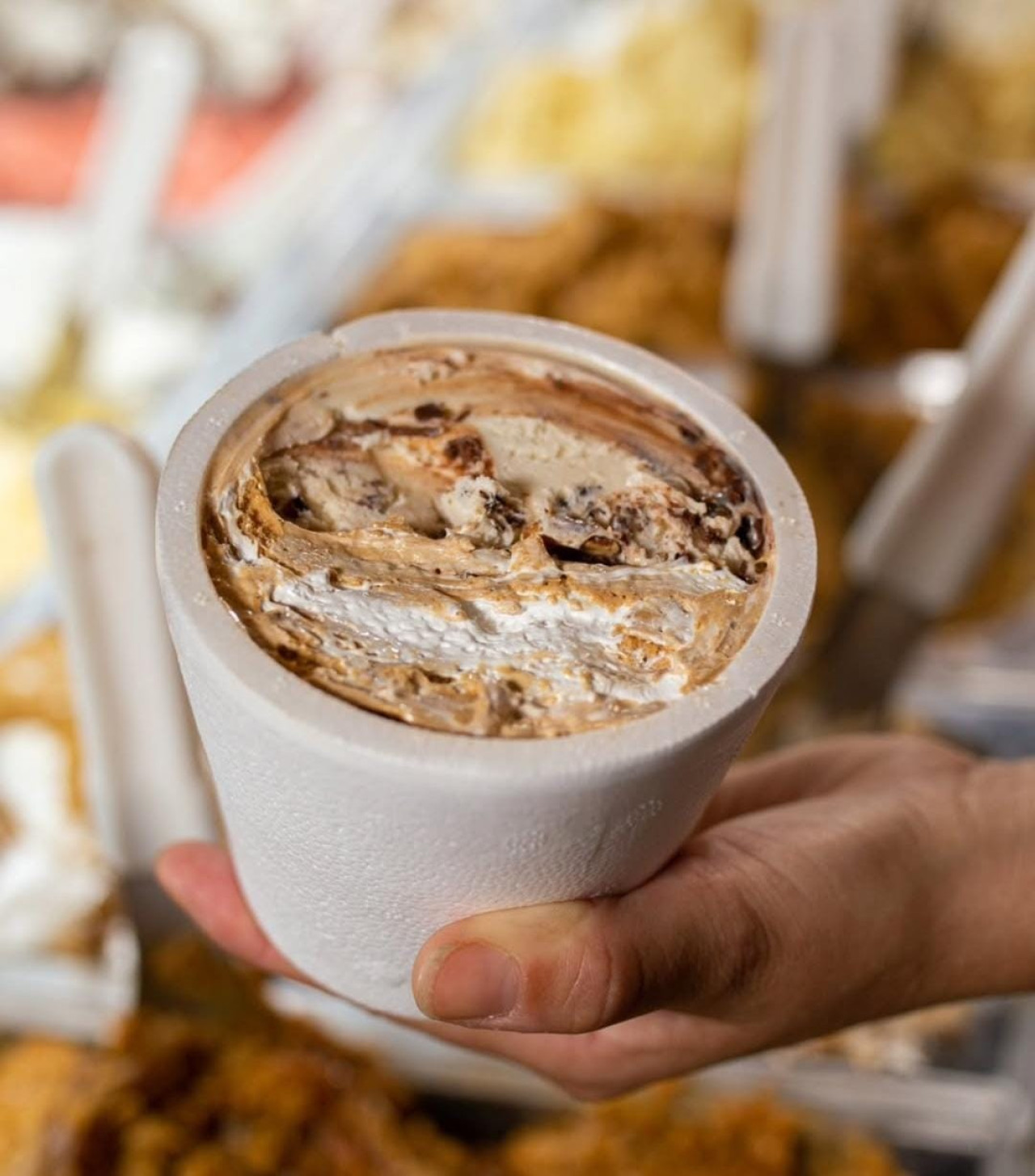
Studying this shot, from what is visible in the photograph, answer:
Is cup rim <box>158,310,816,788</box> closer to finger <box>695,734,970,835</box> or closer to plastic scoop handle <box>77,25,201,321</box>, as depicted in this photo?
finger <box>695,734,970,835</box>

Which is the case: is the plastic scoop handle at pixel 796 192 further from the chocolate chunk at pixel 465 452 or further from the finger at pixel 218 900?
the finger at pixel 218 900

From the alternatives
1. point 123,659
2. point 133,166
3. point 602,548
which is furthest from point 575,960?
point 133,166

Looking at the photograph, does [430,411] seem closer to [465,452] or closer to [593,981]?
→ [465,452]

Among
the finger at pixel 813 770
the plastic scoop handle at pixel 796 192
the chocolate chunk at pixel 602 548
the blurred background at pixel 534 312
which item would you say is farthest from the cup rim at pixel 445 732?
the plastic scoop handle at pixel 796 192

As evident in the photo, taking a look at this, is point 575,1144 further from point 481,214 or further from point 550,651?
point 481,214

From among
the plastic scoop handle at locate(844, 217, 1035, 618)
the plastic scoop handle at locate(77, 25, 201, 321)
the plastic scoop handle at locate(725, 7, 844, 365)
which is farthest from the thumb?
the plastic scoop handle at locate(77, 25, 201, 321)

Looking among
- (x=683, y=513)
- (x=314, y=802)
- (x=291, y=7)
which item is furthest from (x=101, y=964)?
(x=291, y=7)
